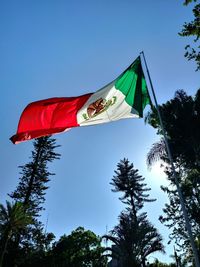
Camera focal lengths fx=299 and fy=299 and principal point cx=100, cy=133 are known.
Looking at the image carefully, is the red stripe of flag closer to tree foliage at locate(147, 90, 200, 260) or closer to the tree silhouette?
tree foliage at locate(147, 90, 200, 260)

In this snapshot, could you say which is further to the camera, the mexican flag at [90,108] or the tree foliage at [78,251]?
the tree foliage at [78,251]

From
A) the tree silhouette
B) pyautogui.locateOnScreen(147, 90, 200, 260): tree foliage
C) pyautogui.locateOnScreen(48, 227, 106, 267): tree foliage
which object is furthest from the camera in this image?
pyautogui.locateOnScreen(48, 227, 106, 267): tree foliage

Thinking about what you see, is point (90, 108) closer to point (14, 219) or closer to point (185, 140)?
point (185, 140)

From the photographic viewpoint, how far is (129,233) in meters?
24.4

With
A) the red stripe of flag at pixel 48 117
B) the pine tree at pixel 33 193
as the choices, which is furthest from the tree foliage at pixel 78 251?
the red stripe of flag at pixel 48 117

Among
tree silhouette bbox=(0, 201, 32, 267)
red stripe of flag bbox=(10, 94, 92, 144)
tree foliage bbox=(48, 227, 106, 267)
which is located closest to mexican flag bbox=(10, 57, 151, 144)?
red stripe of flag bbox=(10, 94, 92, 144)

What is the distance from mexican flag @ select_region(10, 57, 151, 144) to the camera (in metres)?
8.73

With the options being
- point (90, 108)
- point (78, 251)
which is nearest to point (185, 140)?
point (90, 108)

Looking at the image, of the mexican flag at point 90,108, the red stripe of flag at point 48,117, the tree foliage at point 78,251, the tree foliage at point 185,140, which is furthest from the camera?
the tree foliage at point 78,251

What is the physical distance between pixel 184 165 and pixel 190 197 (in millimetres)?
4141

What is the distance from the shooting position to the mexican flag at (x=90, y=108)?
8.73 m

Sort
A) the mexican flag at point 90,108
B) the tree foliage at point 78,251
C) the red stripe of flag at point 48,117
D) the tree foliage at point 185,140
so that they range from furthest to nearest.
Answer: the tree foliage at point 78,251, the tree foliage at point 185,140, the red stripe of flag at point 48,117, the mexican flag at point 90,108

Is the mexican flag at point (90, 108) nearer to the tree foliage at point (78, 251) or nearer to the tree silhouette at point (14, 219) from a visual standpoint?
the tree silhouette at point (14, 219)

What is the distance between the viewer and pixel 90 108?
30.0ft
